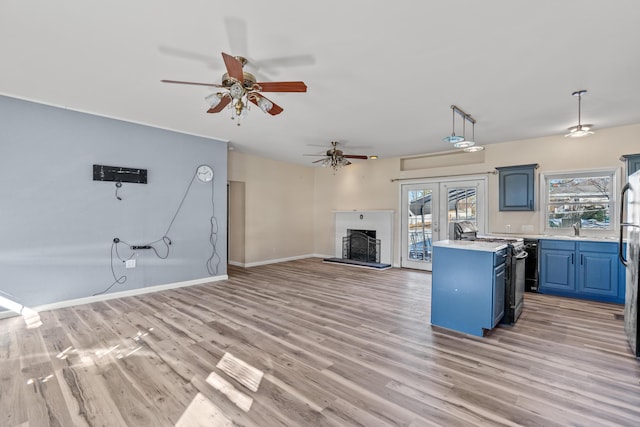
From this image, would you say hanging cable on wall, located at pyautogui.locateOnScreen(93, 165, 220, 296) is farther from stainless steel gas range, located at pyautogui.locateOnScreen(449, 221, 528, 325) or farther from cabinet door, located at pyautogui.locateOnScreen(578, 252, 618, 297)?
cabinet door, located at pyautogui.locateOnScreen(578, 252, 618, 297)

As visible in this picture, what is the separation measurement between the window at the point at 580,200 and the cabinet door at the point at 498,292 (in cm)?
292

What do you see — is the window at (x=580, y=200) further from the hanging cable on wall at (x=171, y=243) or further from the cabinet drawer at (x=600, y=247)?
the hanging cable on wall at (x=171, y=243)

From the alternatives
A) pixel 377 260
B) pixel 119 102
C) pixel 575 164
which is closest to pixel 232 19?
pixel 119 102

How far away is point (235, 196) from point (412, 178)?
167 inches

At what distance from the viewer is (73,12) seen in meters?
2.17

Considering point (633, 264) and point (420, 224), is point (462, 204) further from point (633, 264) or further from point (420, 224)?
point (633, 264)

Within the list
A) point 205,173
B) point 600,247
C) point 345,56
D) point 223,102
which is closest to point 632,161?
point 600,247

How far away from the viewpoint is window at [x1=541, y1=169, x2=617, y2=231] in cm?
497

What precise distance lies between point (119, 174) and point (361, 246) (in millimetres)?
5556

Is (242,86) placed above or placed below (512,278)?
above

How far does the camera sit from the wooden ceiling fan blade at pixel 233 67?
235cm

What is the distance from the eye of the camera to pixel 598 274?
445cm

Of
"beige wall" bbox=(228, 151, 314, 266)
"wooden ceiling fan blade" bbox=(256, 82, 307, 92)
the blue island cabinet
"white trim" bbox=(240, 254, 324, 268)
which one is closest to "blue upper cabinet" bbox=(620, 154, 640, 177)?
the blue island cabinet

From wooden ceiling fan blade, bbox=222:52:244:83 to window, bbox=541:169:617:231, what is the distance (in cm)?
548
